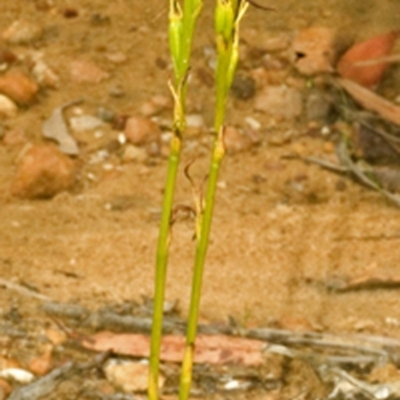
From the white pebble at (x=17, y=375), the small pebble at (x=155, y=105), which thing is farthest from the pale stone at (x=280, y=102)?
the white pebble at (x=17, y=375)

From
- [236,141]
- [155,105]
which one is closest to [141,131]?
[155,105]

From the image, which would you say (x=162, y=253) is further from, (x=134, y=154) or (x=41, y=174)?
(x=134, y=154)

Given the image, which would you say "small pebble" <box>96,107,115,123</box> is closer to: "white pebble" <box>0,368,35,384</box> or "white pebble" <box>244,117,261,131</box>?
"white pebble" <box>244,117,261,131</box>

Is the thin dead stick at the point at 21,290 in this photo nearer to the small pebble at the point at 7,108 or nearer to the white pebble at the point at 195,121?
the small pebble at the point at 7,108

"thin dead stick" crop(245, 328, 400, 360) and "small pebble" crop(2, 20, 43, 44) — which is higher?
"small pebble" crop(2, 20, 43, 44)

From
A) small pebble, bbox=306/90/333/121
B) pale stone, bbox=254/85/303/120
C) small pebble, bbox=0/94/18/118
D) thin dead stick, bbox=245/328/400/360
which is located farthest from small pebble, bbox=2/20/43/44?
thin dead stick, bbox=245/328/400/360

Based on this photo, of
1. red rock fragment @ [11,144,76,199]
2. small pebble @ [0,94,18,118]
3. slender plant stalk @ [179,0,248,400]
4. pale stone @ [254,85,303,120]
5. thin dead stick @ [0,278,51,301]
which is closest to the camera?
slender plant stalk @ [179,0,248,400]
